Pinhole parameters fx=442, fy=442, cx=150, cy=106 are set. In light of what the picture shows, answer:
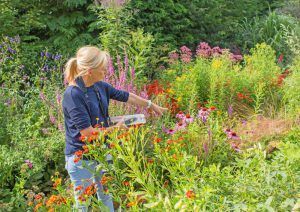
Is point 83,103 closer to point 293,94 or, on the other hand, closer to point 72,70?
point 72,70

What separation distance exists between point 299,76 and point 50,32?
4.11 meters

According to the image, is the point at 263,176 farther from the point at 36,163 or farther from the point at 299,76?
the point at 299,76

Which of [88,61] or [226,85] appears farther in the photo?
[226,85]

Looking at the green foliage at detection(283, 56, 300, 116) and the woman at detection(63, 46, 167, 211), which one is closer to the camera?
the woman at detection(63, 46, 167, 211)

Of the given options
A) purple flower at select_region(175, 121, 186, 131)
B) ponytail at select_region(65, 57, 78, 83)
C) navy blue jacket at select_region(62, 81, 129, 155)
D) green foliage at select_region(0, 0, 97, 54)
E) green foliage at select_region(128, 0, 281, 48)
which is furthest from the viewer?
green foliage at select_region(128, 0, 281, 48)

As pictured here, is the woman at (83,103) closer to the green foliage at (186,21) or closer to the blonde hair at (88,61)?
the blonde hair at (88,61)

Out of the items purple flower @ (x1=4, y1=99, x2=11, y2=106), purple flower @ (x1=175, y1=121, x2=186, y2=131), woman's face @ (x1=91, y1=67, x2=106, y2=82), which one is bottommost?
purple flower @ (x1=175, y1=121, x2=186, y2=131)

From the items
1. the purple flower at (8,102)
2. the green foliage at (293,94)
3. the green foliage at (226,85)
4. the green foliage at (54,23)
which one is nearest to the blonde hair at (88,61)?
the purple flower at (8,102)

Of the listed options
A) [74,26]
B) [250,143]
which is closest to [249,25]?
[74,26]

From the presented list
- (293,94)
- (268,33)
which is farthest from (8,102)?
(268,33)

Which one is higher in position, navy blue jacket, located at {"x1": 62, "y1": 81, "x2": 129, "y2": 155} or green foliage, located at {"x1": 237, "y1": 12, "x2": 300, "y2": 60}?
green foliage, located at {"x1": 237, "y1": 12, "x2": 300, "y2": 60}

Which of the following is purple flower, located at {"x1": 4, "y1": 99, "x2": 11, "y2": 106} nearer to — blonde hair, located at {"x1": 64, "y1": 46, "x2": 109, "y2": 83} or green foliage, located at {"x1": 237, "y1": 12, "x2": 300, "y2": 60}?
blonde hair, located at {"x1": 64, "y1": 46, "x2": 109, "y2": 83}

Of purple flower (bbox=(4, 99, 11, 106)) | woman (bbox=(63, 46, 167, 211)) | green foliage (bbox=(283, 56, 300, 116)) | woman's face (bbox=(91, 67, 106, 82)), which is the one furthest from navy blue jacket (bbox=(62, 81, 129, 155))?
green foliage (bbox=(283, 56, 300, 116))

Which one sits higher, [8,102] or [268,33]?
[268,33]
